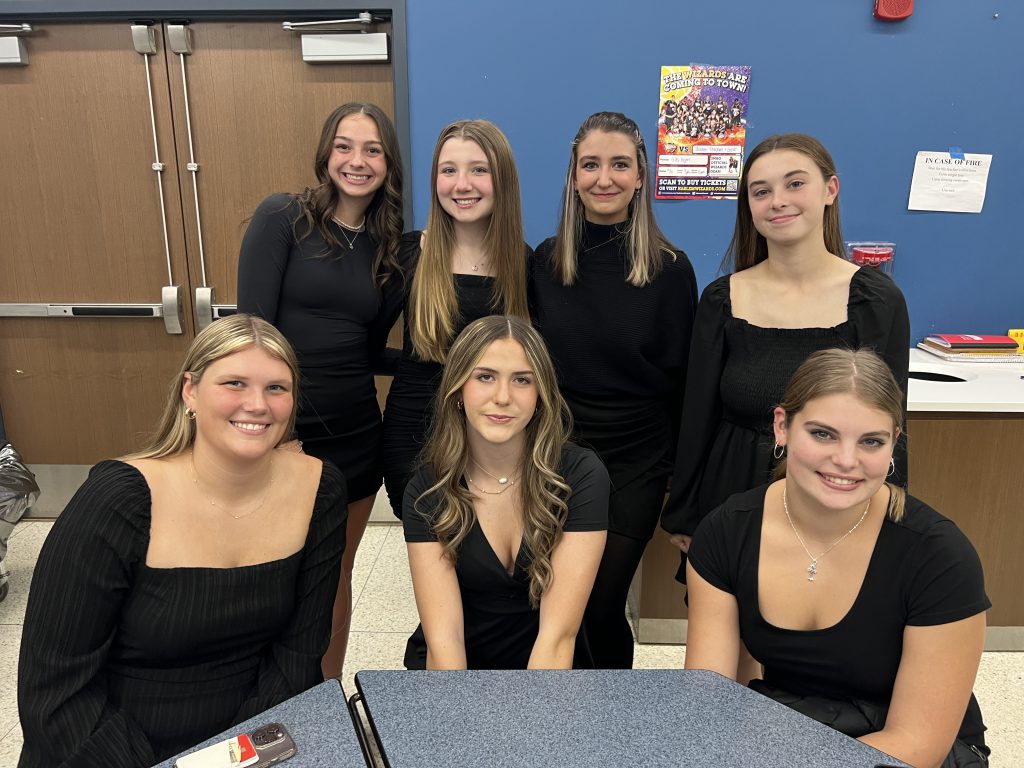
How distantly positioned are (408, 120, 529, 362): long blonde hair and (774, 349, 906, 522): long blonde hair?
0.77 meters

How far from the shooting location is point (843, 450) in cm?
129

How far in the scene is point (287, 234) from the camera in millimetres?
1905

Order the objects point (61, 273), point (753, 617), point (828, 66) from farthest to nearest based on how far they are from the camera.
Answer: point (61, 273)
point (828, 66)
point (753, 617)

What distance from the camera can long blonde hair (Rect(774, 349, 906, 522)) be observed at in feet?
4.24

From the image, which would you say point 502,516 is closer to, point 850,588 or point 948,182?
point 850,588

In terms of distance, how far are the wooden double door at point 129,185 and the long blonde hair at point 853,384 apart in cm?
A: 235

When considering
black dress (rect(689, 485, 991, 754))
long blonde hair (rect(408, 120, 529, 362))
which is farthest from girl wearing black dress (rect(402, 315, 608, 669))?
black dress (rect(689, 485, 991, 754))

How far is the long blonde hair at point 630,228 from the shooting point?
6.12 feet

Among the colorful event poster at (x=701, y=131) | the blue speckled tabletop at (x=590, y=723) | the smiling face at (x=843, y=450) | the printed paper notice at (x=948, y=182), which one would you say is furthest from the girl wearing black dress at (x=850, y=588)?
the printed paper notice at (x=948, y=182)

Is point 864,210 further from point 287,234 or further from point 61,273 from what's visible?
point 61,273

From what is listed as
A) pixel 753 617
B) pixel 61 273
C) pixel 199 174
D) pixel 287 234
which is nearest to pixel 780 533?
pixel 753 617

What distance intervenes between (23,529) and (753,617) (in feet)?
11.1

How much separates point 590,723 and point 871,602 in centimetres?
56

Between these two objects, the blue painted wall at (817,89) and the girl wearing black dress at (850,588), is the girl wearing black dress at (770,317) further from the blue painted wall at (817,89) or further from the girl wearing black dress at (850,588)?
the blue painted wall at (817,89)
